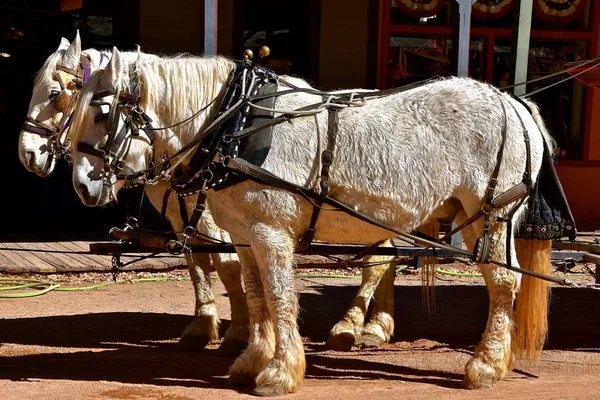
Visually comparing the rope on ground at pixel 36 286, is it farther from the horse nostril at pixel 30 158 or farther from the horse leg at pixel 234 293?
the horse nostril at pixel 30 158

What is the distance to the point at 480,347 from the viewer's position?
18.4ft

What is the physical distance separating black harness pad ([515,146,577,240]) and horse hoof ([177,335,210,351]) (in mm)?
2415

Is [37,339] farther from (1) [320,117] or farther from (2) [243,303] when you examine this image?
(1) [320,117]

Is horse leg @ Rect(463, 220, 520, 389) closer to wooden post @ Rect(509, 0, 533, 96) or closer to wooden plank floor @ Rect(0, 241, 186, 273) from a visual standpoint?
wooden post @ Rect(509, 0, 533, 96)

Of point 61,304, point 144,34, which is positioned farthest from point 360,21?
point 61,304

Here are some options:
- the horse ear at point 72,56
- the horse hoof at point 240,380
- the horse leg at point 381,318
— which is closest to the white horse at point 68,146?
the horse ear at point 72,56

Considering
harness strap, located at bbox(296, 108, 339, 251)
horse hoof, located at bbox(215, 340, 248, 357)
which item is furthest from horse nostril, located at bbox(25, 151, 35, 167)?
harness strap, located at bbox(296, 108, 339, 251)

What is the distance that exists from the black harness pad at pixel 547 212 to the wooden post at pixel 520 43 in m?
2.66

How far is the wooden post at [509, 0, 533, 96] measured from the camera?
27.6ft

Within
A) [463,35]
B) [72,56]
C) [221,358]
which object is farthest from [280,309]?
[463,35]

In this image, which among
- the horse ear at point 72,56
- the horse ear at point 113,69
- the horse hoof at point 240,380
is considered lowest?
the horse hoof at point 240,380

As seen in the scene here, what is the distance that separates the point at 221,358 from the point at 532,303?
2177 mm

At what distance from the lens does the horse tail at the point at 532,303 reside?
5863 mm

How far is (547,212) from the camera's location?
19.2ft
